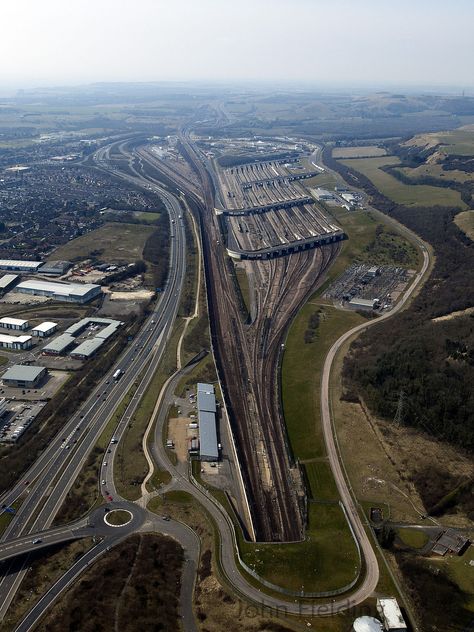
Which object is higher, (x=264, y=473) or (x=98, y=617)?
(x=98, y=617)

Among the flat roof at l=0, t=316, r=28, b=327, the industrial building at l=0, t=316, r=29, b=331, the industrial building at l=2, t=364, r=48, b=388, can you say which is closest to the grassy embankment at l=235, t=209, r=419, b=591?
the industrial building at l=2, t=364, r=48, b=388

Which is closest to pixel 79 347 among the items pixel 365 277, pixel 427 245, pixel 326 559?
pixel 326 559

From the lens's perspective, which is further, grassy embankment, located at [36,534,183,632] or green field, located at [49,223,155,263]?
green field, located at [49,223,155,263]

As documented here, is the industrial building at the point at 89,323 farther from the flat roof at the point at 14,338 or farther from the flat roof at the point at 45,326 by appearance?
the flat roof at the point at 14,338

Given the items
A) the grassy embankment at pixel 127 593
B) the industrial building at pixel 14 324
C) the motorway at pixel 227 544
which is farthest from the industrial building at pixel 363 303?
the grassy embankment at pixel 127 593

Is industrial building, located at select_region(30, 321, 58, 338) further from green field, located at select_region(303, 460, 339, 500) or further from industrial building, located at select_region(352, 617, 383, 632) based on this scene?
industrial building, located at select_region(352, 617, 383, 632)

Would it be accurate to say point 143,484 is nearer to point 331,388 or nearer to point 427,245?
point 331,388
